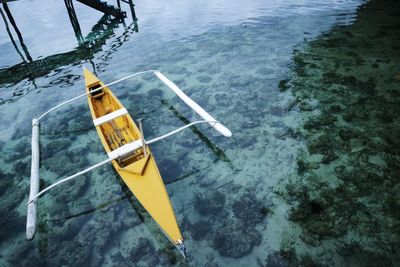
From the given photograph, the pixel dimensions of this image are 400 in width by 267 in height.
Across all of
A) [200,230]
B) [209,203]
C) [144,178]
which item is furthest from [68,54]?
[200,230]

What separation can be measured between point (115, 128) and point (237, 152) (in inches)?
168

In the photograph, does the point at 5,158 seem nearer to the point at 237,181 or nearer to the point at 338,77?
the point at 237,181

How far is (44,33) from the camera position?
73.4 feet

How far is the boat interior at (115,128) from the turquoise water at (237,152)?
803 mm

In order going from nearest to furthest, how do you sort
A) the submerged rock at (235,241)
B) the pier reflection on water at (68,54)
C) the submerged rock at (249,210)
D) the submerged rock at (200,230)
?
1. the submerged rock at (235,241)
2. the submerged rock at (200,230)
3. the submerged rock at (249,210)
4. the pier reflection on water at (68,54)

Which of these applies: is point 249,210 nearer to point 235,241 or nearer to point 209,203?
point 235,241

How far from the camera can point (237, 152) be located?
319 inches

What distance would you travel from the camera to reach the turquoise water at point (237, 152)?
5.73 m

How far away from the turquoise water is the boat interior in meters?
0.80

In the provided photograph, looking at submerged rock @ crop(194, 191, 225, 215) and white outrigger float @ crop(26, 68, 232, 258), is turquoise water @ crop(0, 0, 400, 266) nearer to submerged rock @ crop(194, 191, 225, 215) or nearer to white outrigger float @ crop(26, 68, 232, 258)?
submerged rock @ crop(194, 191, 225, 215)

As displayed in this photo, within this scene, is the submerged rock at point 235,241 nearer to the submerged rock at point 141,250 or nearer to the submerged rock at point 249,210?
the submerged rock at point 249,210

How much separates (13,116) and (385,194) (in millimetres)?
14148

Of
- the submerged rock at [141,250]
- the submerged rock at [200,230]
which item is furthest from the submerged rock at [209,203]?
the submerged rock at [141,250]

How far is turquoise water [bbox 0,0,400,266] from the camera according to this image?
226 inches
